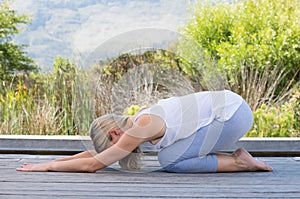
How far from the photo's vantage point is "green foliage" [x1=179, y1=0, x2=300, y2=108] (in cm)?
585

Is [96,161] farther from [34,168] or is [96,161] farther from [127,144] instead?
[34,168]

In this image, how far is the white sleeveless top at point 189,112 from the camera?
306 centimetres

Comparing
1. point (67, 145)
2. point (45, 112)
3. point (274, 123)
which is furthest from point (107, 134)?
point (274, 123)

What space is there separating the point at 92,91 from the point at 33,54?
22.9 ft

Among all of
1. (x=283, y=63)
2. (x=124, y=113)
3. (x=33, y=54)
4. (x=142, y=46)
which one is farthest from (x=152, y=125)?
(x=33, y=54)

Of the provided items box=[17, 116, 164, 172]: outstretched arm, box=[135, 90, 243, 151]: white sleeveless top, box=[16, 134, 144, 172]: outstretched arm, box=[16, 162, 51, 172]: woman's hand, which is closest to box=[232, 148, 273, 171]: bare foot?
box=[135, 90, 243, 151]: white sleeveless top

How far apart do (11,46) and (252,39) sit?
182 inches

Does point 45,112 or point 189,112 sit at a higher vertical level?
point 189,112

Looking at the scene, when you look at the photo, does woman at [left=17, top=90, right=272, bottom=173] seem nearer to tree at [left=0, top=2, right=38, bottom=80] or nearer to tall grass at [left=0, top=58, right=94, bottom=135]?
tall grass at [left=0, top=58, right=94, bottom=135]

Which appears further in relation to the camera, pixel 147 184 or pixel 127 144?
pixel 127 144

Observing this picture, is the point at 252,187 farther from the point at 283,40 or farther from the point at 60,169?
the point at 283,40

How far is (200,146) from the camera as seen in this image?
313 cm

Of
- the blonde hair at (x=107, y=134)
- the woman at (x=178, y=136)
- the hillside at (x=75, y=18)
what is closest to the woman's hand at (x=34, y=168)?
the woman at (x=178, y=136)

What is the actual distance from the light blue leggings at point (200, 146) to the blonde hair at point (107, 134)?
0.46ft
